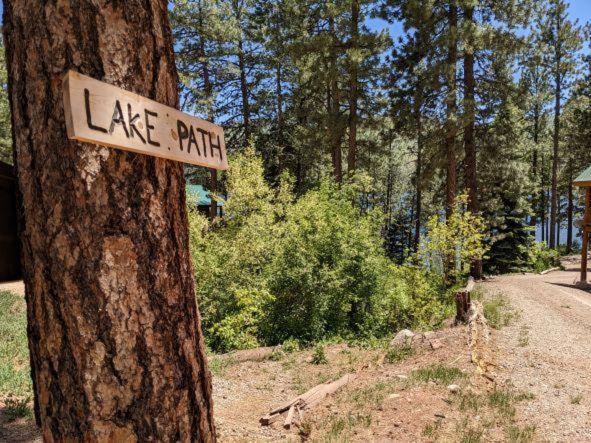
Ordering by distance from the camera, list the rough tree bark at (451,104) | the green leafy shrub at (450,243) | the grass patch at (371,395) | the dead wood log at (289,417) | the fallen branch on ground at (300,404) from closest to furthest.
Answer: the dead wood log at (289,417) < the fallen branch on ground at (300,404) < the grass patch at (371,395) < the green leafy shrub at (450,243) < the rough tree bark at (451,104)

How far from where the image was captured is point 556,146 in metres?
28.2

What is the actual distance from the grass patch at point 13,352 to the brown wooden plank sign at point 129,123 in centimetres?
607

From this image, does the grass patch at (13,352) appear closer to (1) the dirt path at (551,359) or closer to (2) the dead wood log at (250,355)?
(2) the dead wood log at (250,355)

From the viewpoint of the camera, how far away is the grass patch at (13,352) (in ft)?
20.6

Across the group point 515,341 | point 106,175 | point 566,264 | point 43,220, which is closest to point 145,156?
point 106,175

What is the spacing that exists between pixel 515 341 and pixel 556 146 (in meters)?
24.5

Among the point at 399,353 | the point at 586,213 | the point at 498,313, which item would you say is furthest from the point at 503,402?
the point at 586,213

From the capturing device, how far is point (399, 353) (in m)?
8.22

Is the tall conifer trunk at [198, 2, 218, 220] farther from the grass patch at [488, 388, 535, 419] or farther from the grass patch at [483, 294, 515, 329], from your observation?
the grass patch at [488, 388, 535, 419]

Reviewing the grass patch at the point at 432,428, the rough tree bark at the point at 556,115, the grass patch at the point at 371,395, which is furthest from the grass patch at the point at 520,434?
the rough tree bark at the point at 556,115

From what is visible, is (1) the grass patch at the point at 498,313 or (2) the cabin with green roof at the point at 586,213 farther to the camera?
(2) the cabin with green roof at the point at 586,213

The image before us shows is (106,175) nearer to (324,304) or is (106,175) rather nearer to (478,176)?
(324,304)

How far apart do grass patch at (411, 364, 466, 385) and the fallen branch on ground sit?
48.0 inches

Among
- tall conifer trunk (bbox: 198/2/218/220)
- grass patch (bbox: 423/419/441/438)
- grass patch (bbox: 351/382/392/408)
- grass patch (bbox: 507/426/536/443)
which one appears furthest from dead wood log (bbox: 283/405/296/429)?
tall conifer trunk (bbox: 198/2/218/220)
